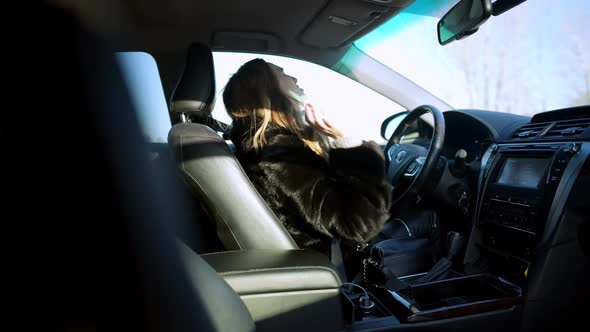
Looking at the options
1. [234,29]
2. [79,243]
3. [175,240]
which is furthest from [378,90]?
[79,243]

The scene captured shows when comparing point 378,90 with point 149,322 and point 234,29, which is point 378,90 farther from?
point 149,322

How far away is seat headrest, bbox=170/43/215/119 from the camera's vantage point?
1.70m

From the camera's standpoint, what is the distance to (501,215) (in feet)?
5.53

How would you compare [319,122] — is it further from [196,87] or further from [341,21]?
[341,21]

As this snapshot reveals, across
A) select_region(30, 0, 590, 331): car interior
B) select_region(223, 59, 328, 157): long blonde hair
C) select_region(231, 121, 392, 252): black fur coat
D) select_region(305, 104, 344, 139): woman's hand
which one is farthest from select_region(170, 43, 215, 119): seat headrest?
select_region(305, 104, 344, 139): woman's hand

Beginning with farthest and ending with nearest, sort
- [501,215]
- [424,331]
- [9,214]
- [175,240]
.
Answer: [501,215]
[424,331]
[175,240]
[9,214]

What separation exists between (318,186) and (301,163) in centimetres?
→ 10

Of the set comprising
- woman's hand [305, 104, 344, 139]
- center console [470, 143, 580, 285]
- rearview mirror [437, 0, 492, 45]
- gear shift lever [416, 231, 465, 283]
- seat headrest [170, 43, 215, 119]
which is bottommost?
gear shift lever [416, 231, 465, 283]

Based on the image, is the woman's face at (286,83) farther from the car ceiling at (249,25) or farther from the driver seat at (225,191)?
the car ceiling at (249,25)

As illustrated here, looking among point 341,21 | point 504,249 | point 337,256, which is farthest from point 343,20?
point 504,249

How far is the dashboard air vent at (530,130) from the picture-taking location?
1.70m

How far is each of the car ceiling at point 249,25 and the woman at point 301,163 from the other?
71 cm

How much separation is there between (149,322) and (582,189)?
1563 millimetres

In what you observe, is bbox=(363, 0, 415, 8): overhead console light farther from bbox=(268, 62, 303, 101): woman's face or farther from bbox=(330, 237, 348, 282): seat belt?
bbox=(330, 237, 348, 282): seat belt
